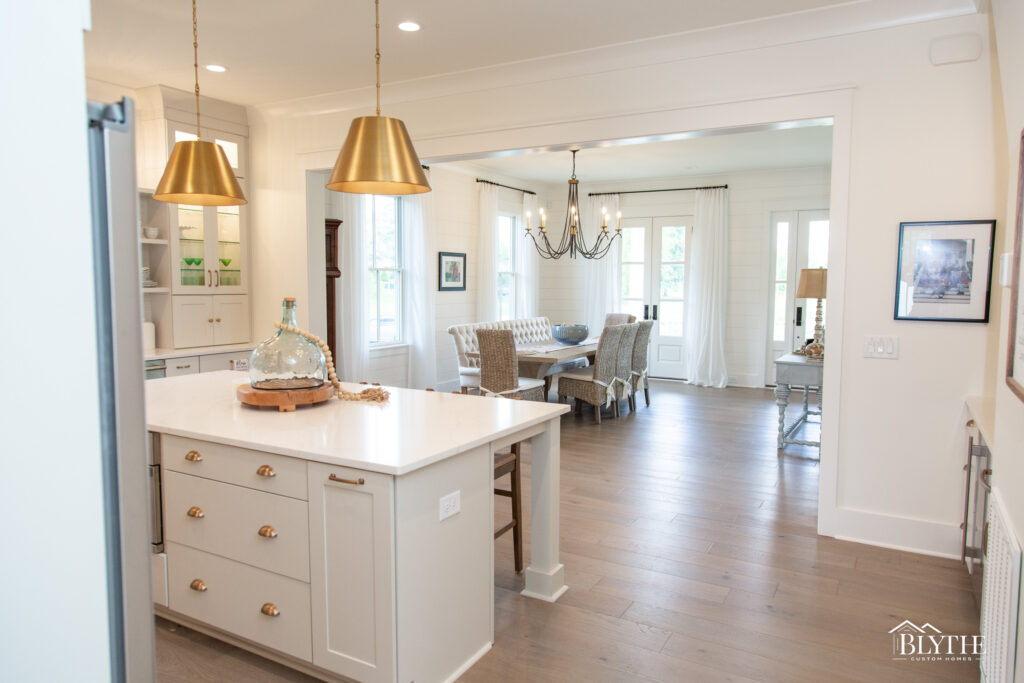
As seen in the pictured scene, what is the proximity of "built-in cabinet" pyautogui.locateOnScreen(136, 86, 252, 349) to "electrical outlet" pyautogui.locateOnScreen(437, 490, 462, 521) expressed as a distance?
3662mm

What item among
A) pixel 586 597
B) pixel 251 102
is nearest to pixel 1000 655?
pixel 586 597

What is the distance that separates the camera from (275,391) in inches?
109

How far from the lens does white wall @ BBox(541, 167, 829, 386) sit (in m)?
8.59

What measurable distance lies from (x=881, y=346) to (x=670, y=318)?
20.2 feet

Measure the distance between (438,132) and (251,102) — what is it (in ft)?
6.02

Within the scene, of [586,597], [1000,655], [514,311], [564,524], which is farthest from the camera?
[514,311]

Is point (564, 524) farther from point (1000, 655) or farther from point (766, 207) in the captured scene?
point (766, 207)

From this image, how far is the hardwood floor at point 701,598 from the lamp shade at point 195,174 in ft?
5.78

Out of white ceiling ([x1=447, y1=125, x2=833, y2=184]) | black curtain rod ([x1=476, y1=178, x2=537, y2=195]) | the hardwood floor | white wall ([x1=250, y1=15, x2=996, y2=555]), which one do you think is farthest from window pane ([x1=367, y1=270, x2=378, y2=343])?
white wall ([x1=250, y1=15, x2=996, y2=555])

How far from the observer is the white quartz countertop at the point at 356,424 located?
2129 mm

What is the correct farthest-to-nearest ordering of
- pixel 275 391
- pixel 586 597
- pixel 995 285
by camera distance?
pixel 995 285
pixel 586 597
pixel 275 391

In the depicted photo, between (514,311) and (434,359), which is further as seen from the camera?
(514,311)

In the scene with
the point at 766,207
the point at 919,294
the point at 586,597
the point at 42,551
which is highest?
the point at 766,207

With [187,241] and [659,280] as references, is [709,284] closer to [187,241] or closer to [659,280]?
[659,280]
